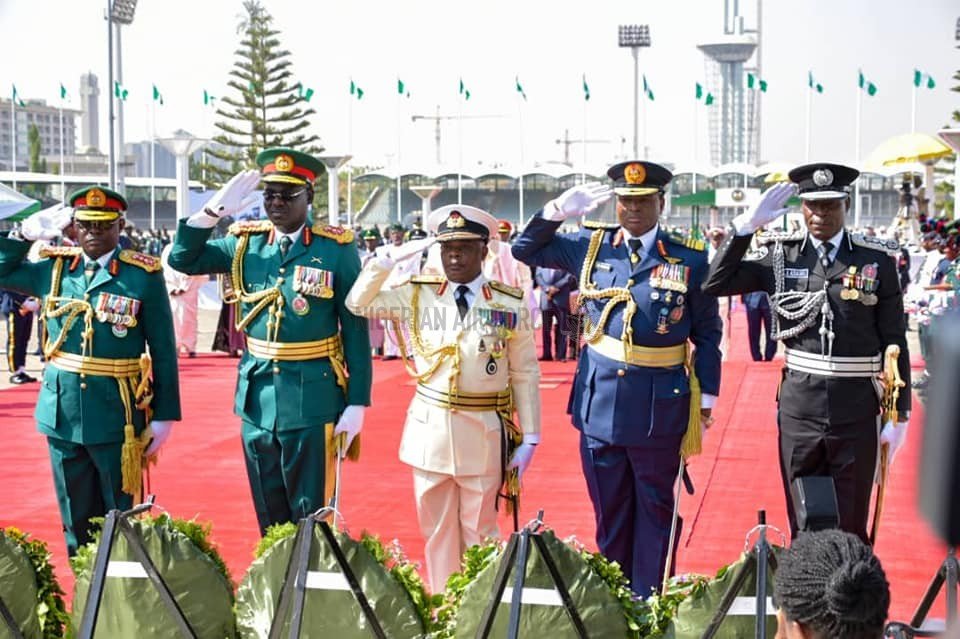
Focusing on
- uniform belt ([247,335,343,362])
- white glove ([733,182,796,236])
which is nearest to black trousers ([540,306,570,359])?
uniform belt ([247,335,343,362])

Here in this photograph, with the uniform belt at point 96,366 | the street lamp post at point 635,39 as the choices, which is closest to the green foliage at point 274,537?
the uniform belt at point 96,366

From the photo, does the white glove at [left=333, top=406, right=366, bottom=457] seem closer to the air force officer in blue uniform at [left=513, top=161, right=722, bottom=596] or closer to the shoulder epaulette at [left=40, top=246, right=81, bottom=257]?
the air force officer in blue uniform at [left=513, top=161, right=722, bottom=596]

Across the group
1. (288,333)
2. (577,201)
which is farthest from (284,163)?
(577,201)

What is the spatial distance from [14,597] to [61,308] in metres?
1.40

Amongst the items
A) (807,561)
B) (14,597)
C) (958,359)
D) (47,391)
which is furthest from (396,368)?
(958,359)

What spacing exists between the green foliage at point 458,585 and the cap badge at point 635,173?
1633mm

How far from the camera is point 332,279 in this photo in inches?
182

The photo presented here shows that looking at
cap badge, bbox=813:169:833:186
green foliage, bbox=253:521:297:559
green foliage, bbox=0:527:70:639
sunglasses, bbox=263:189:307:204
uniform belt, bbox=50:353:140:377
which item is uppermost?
cap badge, bbox=813:169:833:186

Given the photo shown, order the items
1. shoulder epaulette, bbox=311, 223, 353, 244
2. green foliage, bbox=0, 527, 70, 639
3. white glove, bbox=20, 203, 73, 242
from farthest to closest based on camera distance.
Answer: white glove, bbox=20, 203, 73, 242 < shoulder epaulette, bbox=311, 223, 353, 244 < green foliage, bbox=0, 527, 70, 639

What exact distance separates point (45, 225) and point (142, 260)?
1.90 metres

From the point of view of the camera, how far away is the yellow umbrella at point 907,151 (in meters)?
20.2

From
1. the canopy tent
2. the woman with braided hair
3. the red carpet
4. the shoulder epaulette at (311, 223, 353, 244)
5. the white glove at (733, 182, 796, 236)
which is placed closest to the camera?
the woman with braided hair

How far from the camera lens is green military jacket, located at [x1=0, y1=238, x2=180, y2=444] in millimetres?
4602

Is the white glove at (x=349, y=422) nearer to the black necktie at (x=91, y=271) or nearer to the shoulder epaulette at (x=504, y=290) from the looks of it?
the shoulder epaulette at (x=504, y=290)
